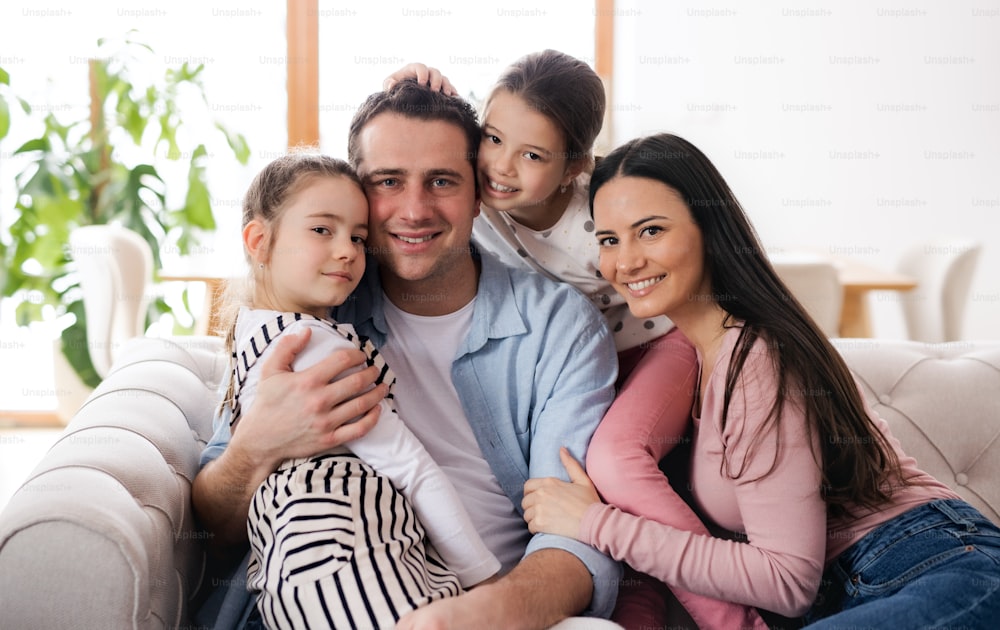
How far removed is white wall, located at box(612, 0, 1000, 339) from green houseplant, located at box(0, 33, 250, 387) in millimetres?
2486

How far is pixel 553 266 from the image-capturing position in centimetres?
196

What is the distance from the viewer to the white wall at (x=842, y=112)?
491 cm

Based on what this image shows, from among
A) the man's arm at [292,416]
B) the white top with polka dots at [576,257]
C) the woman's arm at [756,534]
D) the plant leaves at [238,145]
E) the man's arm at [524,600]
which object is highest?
the plant leaves at [238,145]

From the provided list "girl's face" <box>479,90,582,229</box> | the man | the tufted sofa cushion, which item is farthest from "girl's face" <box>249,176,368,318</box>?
the tufted sofa cushion

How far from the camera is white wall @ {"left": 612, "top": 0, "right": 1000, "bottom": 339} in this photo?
491 cm

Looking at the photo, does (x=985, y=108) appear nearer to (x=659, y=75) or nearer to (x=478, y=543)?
(x=659, y=75)

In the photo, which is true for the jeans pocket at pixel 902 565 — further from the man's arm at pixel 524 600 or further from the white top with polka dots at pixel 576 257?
the white top with polka dots at pixel 576 257

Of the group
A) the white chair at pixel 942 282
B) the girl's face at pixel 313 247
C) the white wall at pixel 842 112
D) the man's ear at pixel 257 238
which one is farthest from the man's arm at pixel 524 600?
the white wall at pixel 842 112

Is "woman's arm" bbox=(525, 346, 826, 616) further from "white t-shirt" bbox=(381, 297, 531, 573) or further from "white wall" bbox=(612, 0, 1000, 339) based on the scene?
"white wall" bbox=(612, 0, 1000, 339)

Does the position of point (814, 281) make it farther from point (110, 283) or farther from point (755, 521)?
point (110, 283)

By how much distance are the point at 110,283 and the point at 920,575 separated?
322 centimetres

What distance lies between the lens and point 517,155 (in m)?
1.81

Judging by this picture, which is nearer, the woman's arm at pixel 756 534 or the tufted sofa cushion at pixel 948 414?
the woman's arm at pixel 756 534

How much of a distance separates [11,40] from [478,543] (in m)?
4.44
